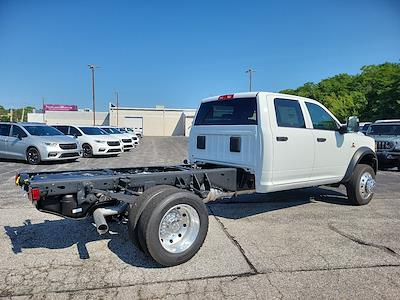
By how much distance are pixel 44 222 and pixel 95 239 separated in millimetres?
1290

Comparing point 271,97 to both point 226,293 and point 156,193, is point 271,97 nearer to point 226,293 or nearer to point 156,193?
point 156,193

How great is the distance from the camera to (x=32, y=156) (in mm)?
13367

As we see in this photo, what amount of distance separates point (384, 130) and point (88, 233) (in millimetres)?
12793

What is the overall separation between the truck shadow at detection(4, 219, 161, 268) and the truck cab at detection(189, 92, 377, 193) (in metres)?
2.06

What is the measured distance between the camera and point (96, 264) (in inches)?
162

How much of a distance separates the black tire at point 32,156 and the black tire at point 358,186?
426 inches

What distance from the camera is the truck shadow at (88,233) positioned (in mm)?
4457

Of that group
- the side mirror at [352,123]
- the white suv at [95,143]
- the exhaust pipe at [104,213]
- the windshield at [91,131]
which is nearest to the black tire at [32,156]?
the white suv at [95,143]

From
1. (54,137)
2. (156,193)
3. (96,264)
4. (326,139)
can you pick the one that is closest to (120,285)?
(96,264)

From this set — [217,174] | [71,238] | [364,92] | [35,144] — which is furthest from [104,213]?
[364,92]

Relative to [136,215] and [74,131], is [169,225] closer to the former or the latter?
[136,215]

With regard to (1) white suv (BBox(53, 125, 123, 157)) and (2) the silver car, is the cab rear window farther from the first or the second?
(1) white suv (BBox(53, 125, 123, 157))

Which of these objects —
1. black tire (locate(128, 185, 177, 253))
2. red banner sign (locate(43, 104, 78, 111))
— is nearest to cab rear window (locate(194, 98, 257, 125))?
black tire (locate(128, 185, 177, 253))

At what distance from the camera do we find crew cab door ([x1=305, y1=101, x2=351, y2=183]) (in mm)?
6184
